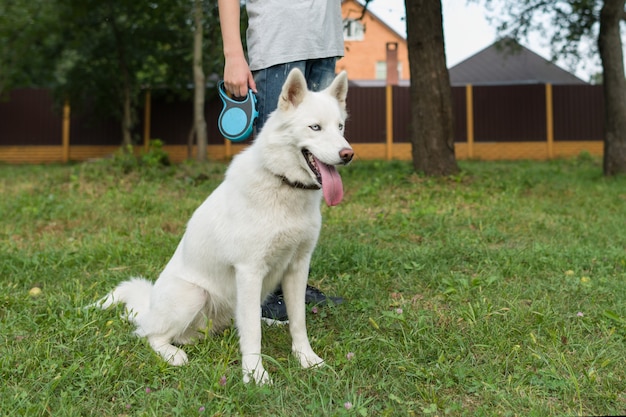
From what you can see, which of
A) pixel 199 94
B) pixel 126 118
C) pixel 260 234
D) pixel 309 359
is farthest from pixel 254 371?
pixel 126 118

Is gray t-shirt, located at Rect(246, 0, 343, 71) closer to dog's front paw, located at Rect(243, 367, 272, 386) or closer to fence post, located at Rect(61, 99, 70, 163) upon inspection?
dog's front paw, located at Rect(243, 367, 272, 386)

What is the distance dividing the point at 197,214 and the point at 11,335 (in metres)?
1.04

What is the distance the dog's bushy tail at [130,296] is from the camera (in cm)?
283

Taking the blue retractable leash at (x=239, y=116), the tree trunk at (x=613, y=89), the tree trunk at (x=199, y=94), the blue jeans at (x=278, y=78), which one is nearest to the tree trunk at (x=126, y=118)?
the tree trunk at (x=199, y=94)

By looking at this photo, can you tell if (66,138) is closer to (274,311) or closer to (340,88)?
(274,311)

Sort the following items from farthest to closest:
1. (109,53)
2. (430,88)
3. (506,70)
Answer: (506,70)
(109,53)
(430,88)

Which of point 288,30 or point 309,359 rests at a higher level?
point 288,30

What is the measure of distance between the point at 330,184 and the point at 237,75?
0.70 m

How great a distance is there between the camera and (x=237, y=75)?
2.50 m

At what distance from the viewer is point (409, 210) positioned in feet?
18.7

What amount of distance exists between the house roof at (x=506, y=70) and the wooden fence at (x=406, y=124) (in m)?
5.57

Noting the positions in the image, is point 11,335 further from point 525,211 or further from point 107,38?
point 107,38

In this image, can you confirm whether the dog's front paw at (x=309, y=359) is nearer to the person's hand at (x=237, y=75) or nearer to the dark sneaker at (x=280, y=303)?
the dark sneaker at (x=280, y=303)

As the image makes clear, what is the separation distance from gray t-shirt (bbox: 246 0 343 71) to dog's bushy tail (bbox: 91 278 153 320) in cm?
127
